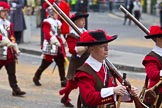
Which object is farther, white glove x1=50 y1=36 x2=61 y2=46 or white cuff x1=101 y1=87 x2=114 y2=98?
white glove x1=50 y1=36 x2=61 y2=46

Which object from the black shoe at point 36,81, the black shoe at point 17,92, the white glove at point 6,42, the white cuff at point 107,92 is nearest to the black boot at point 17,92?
the black shoe at point 17,92

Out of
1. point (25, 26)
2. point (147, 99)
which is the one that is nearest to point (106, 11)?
point (25, 26)

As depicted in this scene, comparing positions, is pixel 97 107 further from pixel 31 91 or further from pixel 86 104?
pixel 31 91

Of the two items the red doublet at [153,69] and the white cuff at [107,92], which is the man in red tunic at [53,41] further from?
the white cuff at [107,92]

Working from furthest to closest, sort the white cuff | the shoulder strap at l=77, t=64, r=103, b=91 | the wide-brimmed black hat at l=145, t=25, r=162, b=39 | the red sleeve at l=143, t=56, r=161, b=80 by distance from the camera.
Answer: the wide-brimmed black hat at l=145, t=25, r=162, b=39 → the red sleeve at l=143, t=56, r=161, b=80 → the shoulder strap at l=77, t=64, r=103, b=91 → the white cuff

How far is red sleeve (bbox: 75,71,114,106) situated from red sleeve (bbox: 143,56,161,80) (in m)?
1.12

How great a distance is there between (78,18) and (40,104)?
174 cm

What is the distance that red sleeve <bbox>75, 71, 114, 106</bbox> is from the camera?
197 inches

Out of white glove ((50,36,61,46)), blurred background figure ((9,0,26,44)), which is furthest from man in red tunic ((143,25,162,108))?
blurred background figure ((9,0,26,44))

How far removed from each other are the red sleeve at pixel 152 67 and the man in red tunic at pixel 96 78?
1.00 meters

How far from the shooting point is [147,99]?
20.2ft

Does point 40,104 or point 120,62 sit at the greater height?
point 40,104

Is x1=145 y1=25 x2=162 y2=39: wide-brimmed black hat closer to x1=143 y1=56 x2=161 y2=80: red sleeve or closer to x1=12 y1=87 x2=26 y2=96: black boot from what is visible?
x1=143 y1=56 x2=161 y2=80: red sleeve

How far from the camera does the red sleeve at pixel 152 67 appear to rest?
6079 mm
